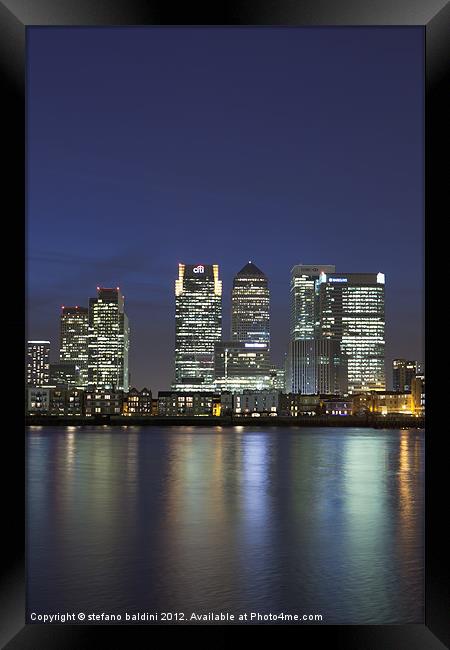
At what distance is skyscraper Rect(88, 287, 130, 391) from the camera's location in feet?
236

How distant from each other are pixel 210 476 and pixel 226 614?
11.2 m

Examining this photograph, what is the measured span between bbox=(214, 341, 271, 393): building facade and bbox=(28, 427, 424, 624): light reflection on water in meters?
58.3

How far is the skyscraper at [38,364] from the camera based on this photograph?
65300mm

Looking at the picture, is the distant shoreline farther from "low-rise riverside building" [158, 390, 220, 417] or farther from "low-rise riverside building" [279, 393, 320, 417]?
"low-rise riverside building" [279, 393, 320, 417]

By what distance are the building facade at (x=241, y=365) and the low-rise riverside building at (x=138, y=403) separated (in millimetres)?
16626

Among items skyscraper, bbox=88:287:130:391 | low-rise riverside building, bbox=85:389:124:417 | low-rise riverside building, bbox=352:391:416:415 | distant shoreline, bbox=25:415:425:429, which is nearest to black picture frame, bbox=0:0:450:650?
distant shoreline, bbox=25:415:425:429

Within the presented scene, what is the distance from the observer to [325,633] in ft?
7.79

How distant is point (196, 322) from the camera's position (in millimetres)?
82312
